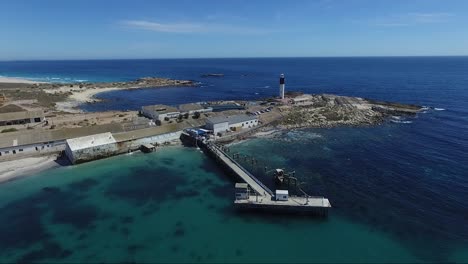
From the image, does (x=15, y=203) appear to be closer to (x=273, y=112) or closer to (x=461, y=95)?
(x=273, y=112)

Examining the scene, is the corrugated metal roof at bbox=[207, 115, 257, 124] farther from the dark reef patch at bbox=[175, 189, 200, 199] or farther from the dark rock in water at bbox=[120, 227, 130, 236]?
the dark rock in water at bbox=[120, 227, 130, 236]

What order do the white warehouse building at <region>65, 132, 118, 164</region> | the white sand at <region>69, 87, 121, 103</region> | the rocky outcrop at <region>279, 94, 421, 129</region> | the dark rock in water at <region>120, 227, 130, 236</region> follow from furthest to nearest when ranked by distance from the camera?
1. the white sand at <region>69, 87, 121, 103</region>
2. the rocky outcrop at <region>279, 94, 421, 129</region>
3. the white warehouse building at <region>65, 132, 118, 164</region>
4. the dark rock in water at <region>120, 227, 130, 236</region>

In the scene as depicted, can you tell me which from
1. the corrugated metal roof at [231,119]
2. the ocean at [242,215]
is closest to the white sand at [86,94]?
the corrugated metal roof at [231,119]

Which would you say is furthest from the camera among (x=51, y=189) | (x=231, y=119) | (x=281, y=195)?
(x=231, y=119)

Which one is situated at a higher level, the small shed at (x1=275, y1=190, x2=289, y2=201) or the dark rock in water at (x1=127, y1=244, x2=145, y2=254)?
the small shed at (x1=275, y1=190, x2=289, y2=201)

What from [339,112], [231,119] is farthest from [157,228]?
[339,112]

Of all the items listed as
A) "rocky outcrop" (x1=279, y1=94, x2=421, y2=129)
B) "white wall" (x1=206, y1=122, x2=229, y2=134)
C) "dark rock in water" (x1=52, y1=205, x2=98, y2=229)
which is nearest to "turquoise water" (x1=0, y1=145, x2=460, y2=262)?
"dark rock in water" (x1=52, y1=205, x2=98, y2=229)

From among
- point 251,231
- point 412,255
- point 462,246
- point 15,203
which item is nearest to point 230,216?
point 251,231

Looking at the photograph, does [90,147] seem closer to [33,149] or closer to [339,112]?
[33,149]
